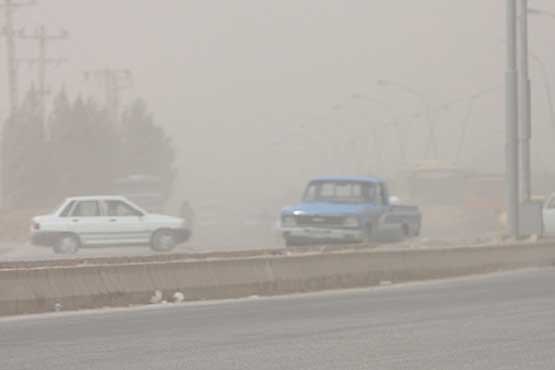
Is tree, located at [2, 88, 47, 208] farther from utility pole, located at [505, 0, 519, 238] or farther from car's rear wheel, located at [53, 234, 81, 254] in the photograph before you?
utility pole, located at [505, 0, 519, 238]

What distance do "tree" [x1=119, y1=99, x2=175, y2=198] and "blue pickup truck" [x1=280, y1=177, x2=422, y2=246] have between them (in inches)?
3760

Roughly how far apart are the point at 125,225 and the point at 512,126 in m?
12.3

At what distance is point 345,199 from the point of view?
3161 centimetres

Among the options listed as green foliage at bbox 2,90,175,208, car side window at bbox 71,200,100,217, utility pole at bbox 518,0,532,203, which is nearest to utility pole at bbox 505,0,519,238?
utility pole at bbox 518,0,532,203

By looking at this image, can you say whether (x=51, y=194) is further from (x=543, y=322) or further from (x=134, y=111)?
(x=543, y=322)

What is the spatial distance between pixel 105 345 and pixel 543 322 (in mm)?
4572

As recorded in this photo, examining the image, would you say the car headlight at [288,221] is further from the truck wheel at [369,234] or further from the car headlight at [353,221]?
the truck wheel at [369,234]

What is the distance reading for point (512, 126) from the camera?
28.2 meters

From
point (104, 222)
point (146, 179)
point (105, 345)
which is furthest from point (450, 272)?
point (146, 179)

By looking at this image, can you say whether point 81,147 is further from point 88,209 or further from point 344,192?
point 344,192

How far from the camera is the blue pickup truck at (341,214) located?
30828 mm

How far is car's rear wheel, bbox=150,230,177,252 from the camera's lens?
36875 millimetres

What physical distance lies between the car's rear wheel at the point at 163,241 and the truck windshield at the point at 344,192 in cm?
613

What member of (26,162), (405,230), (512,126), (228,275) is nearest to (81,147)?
(26,162)
